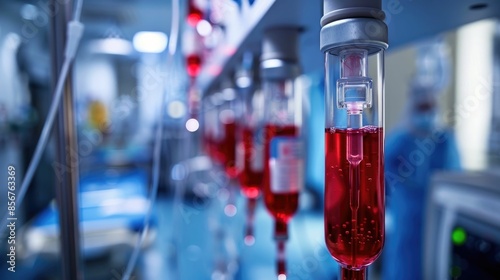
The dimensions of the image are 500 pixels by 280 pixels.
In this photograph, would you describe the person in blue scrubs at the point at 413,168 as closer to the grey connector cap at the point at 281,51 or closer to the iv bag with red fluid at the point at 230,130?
the iv bag with red fluid at the point at 230,130

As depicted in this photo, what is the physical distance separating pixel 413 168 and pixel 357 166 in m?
1.29

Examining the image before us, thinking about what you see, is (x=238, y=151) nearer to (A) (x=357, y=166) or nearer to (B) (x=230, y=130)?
(B) (x=230, y=130)

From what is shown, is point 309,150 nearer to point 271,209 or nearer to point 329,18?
point 271,209

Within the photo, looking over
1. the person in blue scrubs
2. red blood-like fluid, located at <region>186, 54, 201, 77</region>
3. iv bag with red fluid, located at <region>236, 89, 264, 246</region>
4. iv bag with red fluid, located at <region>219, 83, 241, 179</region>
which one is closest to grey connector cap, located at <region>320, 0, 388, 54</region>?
iv bag with red fluid, located at <region>236, 89, 264, 246</region>

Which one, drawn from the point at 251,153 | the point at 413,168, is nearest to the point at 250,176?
the point at 251,153

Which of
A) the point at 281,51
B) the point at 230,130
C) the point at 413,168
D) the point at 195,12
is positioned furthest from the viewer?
the point at 413,168

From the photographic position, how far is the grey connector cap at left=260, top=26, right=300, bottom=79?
0.46 meters

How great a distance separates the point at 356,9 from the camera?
0.26 m

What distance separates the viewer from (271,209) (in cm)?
51

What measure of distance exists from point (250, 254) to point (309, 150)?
105 centimetres

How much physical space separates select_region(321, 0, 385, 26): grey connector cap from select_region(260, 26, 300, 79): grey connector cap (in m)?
0.19

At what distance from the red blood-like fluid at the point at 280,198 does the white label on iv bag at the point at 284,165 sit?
0.01m

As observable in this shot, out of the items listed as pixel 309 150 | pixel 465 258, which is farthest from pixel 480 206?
pixel 309 150

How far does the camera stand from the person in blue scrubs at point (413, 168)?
1.33 meters
